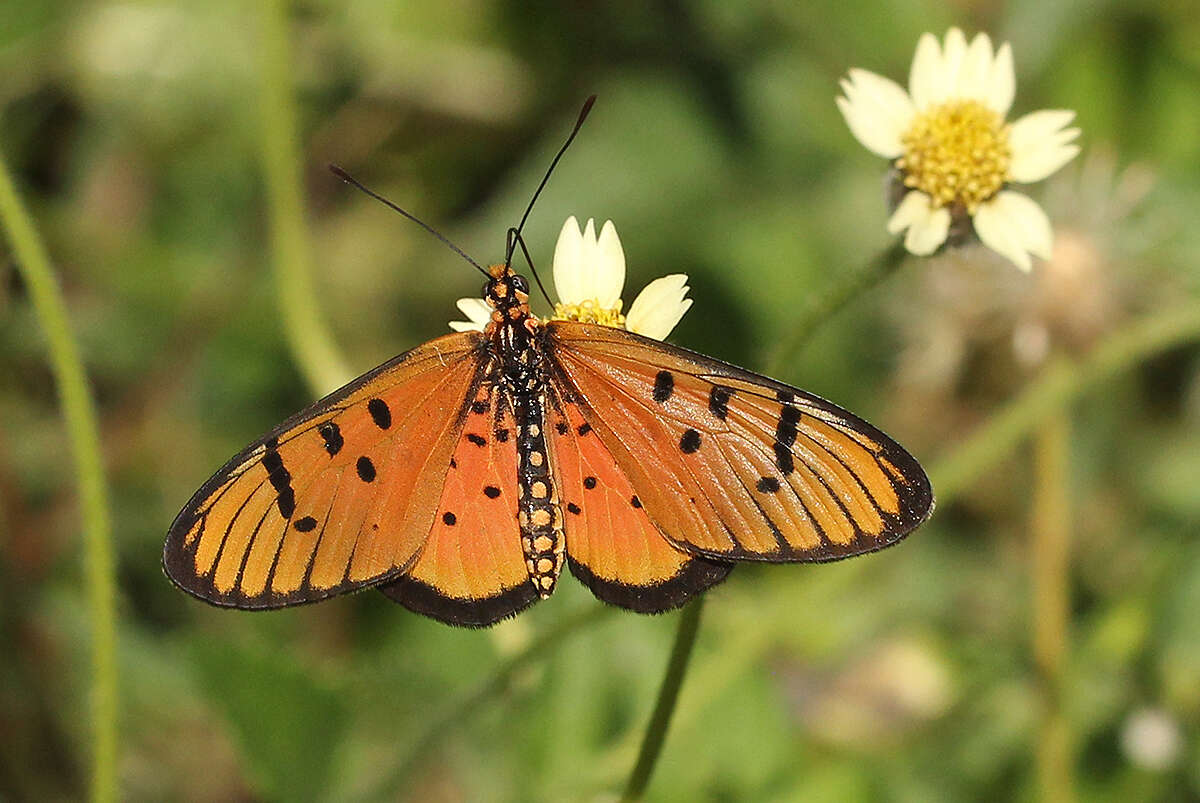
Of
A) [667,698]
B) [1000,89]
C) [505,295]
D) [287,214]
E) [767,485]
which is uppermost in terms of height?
[287,214]

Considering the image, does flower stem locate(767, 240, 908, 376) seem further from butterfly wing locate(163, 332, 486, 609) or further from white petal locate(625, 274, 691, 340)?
butterfly wing locate(163, 332, 486, 609)

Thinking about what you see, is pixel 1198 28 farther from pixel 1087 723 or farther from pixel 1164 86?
pixel 1087 723

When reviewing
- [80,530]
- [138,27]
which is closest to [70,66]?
[138,27]

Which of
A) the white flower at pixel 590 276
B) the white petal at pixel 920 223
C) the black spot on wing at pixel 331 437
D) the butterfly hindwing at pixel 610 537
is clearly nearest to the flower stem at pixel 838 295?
the white petal at pixel 920 223

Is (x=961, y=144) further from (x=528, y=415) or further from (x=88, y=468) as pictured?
(x=88, y=468)

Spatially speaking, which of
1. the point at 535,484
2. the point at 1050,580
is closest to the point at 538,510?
the point at 535,484

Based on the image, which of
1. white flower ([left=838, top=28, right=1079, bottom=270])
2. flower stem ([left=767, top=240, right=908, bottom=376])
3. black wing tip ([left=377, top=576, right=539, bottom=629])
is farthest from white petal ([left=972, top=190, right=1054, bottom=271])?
black wing tip ([left=377, top=576, right=539, bottom=629])

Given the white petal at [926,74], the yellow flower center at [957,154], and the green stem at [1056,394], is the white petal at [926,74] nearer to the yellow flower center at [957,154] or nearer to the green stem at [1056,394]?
the yellow flower center at [957,154]
